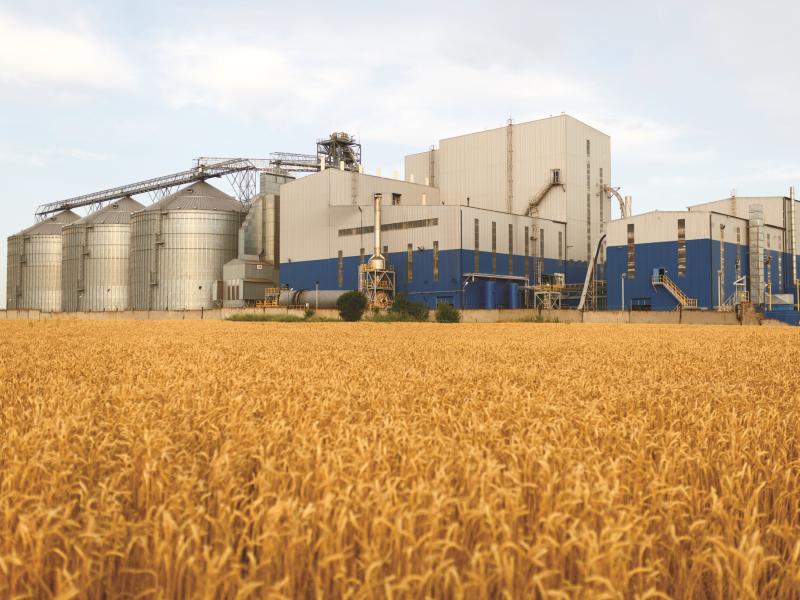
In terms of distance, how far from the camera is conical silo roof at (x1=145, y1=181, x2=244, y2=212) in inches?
3423

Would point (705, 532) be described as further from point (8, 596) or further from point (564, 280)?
point (564, 280)

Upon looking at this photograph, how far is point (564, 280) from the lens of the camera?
259ft

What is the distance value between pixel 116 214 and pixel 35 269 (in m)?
18.8

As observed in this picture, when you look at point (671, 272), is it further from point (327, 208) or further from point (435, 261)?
point (327, 208)

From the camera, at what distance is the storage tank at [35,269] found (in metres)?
103

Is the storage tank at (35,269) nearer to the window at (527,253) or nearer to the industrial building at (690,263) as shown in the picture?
the window at (527,253)

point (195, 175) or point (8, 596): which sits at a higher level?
point (195, 175)

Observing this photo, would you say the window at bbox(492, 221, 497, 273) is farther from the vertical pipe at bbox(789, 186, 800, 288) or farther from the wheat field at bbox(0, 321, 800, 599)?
the wheat field at bbox(0, 321, 800, 599)

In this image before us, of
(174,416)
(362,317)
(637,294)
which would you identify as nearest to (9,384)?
(174,416)

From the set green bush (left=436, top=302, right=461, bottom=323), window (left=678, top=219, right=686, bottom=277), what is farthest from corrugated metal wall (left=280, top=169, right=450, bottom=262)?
window (left=678, top=219, right=686, bottom=277)

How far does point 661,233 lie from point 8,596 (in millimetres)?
69325

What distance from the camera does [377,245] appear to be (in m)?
71.9

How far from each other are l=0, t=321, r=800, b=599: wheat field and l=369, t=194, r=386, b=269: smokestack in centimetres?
6166

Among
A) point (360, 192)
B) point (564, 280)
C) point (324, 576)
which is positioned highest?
point (360, 192)
